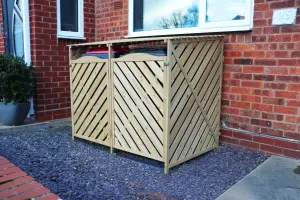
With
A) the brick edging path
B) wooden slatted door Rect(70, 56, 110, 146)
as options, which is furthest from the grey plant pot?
the brick edging path

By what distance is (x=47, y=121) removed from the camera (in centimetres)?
479

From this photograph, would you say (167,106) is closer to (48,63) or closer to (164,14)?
(164,14)

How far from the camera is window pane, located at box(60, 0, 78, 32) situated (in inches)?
197

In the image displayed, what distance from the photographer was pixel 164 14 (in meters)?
4.44

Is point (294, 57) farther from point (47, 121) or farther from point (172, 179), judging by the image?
point (47, 121)

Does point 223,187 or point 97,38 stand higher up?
point 97,38

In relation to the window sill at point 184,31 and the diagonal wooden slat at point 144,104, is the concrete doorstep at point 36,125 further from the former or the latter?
the diagonal wooden slat at point 144,104

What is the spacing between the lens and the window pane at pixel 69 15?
5012 millimetres

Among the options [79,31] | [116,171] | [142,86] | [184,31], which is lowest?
[116,171]

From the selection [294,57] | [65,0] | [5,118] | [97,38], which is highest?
[65,0]

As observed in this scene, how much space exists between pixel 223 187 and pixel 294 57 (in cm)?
163

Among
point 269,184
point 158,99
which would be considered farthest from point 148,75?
point 269,184

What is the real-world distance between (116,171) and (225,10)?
95.1 inches

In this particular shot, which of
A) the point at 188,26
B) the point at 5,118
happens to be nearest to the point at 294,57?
the point at 188,26
